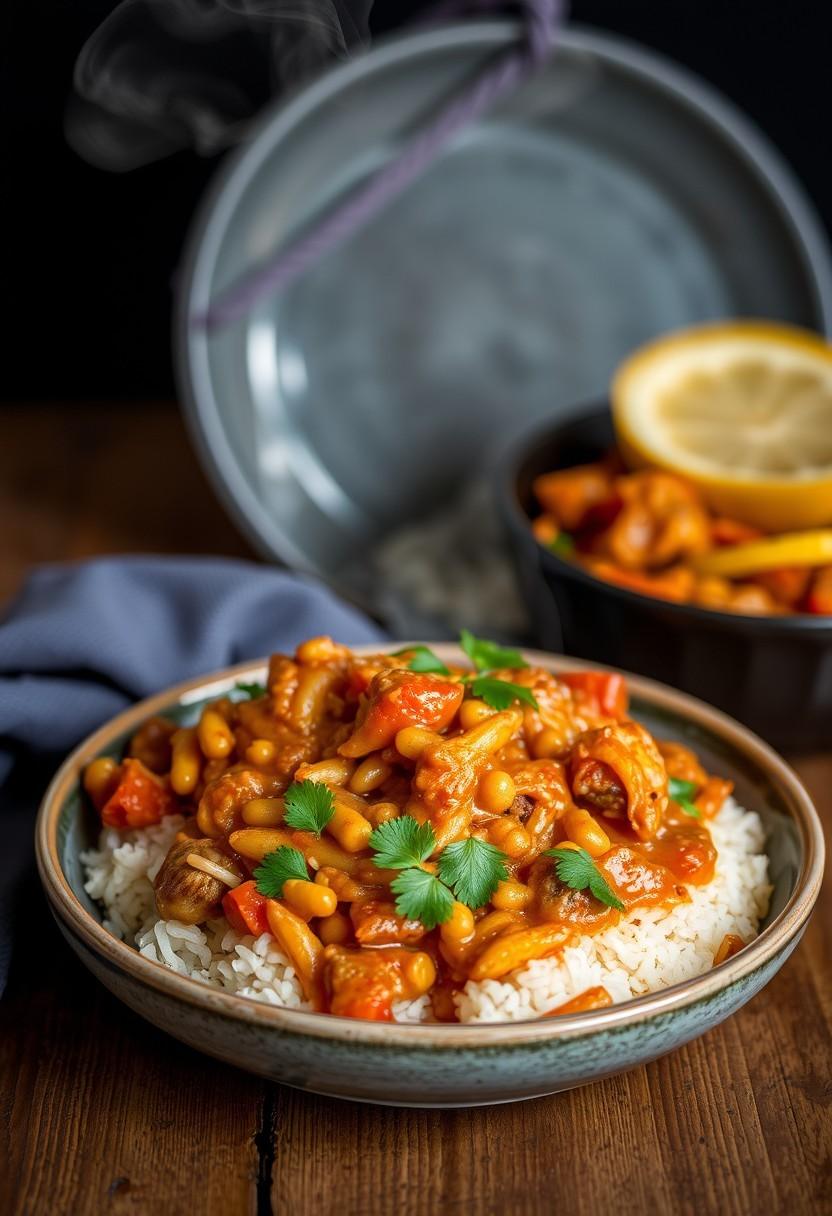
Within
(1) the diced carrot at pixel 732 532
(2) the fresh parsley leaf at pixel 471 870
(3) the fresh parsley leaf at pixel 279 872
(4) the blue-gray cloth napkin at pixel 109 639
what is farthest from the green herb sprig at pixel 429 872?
(1) the diced carrot at pixel 732 532

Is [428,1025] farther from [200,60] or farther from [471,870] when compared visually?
[200,60]

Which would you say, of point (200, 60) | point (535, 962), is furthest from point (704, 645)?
point (200, 60)

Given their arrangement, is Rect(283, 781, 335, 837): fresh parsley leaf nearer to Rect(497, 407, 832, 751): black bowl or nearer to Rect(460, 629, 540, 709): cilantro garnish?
Rect(460, 629, 540, 709): cilantro garnish

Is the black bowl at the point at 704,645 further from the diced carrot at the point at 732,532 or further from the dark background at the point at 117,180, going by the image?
the dark background at the point at 117,180

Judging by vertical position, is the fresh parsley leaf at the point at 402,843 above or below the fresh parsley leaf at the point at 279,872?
above

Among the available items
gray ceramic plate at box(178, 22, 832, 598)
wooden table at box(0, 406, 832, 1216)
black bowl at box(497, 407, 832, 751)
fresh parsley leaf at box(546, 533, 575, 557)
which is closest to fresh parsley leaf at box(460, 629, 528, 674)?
black bowl at box(497, 407, 832, 751)

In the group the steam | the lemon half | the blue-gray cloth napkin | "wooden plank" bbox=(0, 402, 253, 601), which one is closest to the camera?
the blue-gray cloth napkin
